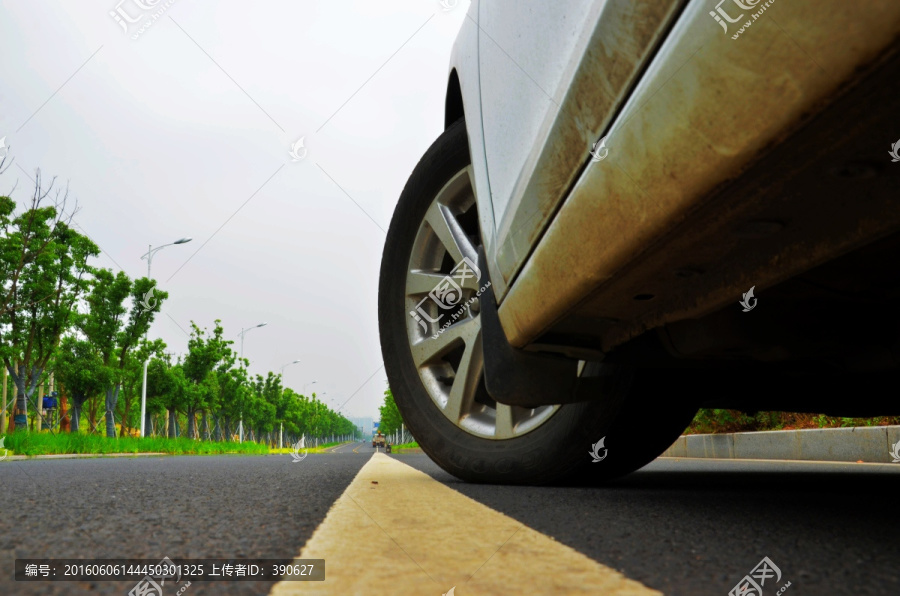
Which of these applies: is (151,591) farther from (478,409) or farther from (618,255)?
(478,409)

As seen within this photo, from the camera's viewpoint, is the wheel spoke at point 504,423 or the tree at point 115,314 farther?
the tree at point 115,314

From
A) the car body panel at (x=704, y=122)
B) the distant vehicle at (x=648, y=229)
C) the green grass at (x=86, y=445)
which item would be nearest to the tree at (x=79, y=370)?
the green grass at (x=86, y=445)

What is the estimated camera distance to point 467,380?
3154mm

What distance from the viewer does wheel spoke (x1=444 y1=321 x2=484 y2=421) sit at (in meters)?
3.12

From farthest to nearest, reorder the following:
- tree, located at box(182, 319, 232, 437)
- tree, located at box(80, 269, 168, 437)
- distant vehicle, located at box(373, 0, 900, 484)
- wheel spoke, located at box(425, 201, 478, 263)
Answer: tree, located at box(182, 319, 232, 437), tree, located at box(80, 269, 168, 437), wheel spoke, located at box(425, 201, 478, 263), distant vehicle, located at box(373, 0, 900, 484)

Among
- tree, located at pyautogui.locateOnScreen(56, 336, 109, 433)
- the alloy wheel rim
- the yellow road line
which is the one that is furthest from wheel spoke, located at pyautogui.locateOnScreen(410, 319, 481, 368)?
tree, located at pyautogui.locateOnScreen(56, 336, 109, 433)

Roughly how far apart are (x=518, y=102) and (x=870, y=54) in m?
1.19

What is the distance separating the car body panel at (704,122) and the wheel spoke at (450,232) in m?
1.57

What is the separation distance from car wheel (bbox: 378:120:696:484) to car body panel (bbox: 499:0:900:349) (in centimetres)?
128

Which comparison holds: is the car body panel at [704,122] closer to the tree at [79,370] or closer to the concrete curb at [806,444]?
the concrete curb at [806,444]

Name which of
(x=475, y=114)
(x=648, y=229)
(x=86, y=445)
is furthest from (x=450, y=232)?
(x=86, y=445)

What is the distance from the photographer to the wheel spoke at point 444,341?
3147 mm

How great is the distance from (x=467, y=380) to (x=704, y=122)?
2161 mm

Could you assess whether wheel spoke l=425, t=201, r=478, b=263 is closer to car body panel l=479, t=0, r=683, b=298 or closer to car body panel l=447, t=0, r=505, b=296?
car body panel l=447, t=0, r=505, b=296
